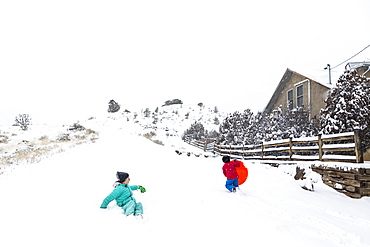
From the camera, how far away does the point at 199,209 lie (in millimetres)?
4406

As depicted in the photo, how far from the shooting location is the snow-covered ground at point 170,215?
3037mm

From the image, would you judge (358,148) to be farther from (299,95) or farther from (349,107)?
(299,95)

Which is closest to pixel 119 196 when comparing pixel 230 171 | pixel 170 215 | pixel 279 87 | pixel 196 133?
pixel 170 215

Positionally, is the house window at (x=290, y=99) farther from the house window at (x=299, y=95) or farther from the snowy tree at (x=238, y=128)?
the snowy tree at (x=238, y=128)

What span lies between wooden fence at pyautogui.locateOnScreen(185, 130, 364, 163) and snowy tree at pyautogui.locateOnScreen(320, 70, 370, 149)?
79 centimetres

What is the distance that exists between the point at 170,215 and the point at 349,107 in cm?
938

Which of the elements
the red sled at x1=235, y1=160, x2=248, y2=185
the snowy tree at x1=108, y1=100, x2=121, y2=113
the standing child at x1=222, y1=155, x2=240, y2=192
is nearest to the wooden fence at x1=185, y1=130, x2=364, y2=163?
the red sled at x1=235, y1=160, x2=248, y2=185

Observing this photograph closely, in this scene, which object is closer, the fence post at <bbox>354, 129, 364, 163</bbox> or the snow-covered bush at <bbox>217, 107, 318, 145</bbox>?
the fence post at <bbox>354, 129, 364, 163</bbox>

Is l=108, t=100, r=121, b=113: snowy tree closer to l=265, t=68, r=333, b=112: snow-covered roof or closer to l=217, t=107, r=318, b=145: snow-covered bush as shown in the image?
l=217, t=107, r=318, b=145: snow-covered bush

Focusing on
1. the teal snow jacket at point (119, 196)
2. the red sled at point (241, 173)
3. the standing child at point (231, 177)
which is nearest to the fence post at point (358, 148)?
the red sled at point (241, 173)

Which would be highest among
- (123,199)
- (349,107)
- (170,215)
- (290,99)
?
(290,99)

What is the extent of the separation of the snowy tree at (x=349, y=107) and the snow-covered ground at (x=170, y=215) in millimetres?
3776

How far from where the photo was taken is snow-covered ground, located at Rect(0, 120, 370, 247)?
3.04 meters

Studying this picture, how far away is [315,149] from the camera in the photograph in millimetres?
8547
